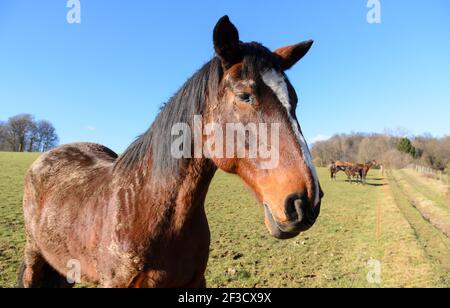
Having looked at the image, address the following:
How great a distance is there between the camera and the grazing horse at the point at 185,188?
1883mm

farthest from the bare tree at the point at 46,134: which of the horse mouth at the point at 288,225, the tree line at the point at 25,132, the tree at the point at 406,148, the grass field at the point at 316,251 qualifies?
the tree at the point at 406,148

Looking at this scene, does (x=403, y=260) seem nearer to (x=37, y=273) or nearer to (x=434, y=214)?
(x=37, y=273)

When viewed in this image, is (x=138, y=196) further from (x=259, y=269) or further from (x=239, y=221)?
(x=239, y=221)

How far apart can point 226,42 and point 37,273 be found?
12.2ft

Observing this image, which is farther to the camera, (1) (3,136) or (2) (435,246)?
(1) (3,136)

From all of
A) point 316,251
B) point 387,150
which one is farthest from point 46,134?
point 387,150

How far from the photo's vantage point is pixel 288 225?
5.86ft

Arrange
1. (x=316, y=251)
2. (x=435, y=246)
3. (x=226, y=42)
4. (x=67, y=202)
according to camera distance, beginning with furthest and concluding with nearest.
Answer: (x=435, y=246)
(x=316, y=251)
(x=67, y=202)
(x=226, y=42)

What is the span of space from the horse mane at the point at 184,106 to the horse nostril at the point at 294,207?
917 millimetres

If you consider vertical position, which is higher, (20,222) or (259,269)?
(20,222)

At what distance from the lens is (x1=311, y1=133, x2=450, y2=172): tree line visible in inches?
3396
